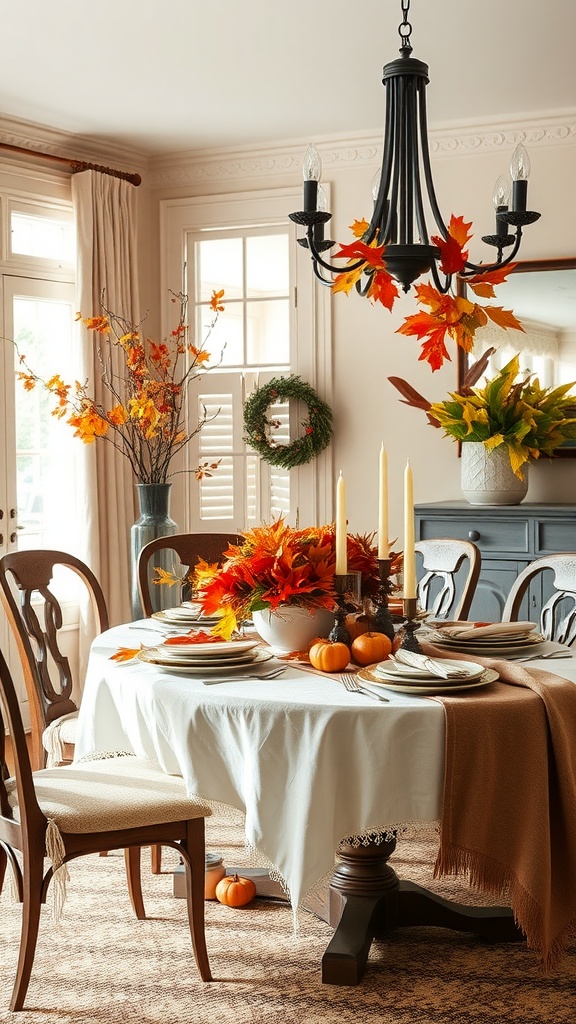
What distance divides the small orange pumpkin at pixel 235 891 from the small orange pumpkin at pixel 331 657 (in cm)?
92

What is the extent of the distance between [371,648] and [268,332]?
11.2ft

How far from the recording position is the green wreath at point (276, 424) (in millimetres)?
5332

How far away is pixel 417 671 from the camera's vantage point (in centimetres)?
230

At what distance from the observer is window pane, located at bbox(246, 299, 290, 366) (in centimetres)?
561

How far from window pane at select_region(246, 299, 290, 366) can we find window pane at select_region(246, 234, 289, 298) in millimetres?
68

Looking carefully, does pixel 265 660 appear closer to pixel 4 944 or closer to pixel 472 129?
pixel 4 944

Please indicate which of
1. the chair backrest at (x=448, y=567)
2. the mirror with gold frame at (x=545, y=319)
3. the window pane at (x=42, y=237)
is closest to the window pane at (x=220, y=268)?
the window pane at (x=42, y=237)

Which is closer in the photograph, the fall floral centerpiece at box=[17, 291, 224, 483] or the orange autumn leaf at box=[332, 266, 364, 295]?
the orange autumn leaf at box=[332, 266, 364, 295]

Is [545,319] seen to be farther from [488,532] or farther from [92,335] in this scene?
[92,335]

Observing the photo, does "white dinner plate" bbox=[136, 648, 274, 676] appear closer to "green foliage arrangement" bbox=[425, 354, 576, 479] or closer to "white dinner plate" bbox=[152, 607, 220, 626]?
"white dinner plate" bbox=[152, 607, 220, 626]

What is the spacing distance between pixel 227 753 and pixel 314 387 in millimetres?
3389

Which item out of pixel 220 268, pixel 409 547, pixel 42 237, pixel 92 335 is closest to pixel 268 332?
pixel 220 268

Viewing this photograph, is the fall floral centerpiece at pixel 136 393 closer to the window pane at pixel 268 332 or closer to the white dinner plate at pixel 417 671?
the window pane at pixel 268 332

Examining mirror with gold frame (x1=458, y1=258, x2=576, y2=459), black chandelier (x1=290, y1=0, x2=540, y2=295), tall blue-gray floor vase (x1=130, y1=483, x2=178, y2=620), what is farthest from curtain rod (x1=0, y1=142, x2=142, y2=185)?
black chandelier (x1=290, y1=0, x2=540, y2=295)
